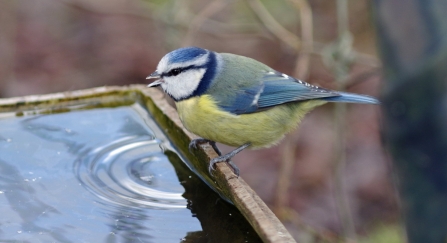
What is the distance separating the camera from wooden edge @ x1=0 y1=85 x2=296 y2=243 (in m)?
2.27

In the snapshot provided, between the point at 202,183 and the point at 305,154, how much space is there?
319 centimetres

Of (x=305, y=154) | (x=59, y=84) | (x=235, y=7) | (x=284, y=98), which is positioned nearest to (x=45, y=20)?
(x=59, y=84)

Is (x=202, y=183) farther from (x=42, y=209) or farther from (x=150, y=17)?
(x=150, y=17)

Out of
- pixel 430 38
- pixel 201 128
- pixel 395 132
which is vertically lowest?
pixel 395 132

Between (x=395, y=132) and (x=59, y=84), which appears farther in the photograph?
(x=59, y=84)

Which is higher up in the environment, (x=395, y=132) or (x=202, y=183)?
(x=202, y=183)

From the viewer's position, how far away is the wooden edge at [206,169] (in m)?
2.27

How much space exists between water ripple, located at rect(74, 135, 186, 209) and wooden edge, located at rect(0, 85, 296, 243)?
0.58 ft

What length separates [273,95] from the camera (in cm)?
346

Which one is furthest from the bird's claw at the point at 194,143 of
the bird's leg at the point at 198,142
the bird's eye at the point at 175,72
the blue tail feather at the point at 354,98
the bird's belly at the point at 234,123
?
the blue tail feather at the point at 354,98

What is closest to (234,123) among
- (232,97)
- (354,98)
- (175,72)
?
(232,97)

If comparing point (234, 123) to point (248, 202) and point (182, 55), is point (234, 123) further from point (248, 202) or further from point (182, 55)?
point (248, 202)

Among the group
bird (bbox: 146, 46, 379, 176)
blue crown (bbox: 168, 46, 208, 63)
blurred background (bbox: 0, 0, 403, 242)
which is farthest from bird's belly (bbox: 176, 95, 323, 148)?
blurred background (bbox: 0, 0, 403, 242)

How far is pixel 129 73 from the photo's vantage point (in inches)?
269
